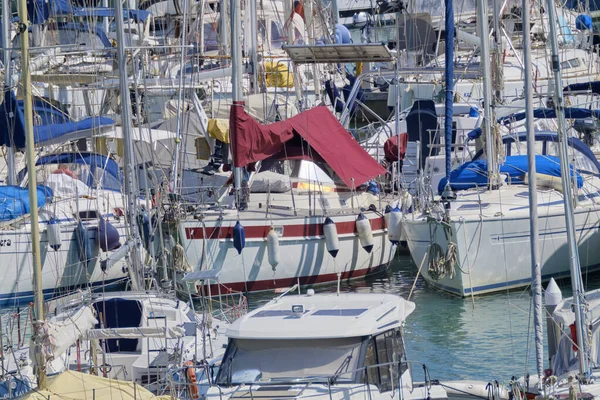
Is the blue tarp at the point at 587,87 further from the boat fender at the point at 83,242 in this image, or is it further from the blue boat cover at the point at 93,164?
the boat fender at the point at 83,242

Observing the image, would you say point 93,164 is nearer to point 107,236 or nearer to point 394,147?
point 107,236

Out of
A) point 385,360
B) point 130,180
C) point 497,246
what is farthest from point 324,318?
point 497,246

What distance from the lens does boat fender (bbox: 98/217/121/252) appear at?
1005 inches

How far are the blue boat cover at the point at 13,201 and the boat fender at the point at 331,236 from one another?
5594mm

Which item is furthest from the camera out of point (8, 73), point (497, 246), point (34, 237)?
point (8, 73)

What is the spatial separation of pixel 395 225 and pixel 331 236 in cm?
141

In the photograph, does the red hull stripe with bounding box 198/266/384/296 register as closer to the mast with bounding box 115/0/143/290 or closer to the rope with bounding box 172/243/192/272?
the rope with bounding box 172/243/192/272

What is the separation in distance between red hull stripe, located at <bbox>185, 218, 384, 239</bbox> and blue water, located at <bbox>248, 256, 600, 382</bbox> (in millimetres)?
1215

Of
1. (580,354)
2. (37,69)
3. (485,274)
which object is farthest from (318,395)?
(37,69)

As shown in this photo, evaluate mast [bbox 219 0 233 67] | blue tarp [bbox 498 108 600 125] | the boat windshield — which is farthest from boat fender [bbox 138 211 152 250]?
mast [bbox 219 0 233 67]

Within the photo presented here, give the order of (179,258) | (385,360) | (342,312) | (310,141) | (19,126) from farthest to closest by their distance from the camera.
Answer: (310,141), (179,258), (19,126), (342,312), (385,360)

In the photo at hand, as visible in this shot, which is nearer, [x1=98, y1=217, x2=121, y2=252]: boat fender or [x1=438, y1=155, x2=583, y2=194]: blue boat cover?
[x1=98, y1=217, x2=121, y2=252]: boat fender

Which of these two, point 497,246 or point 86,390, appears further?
point 497,246

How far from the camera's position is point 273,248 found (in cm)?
2545
